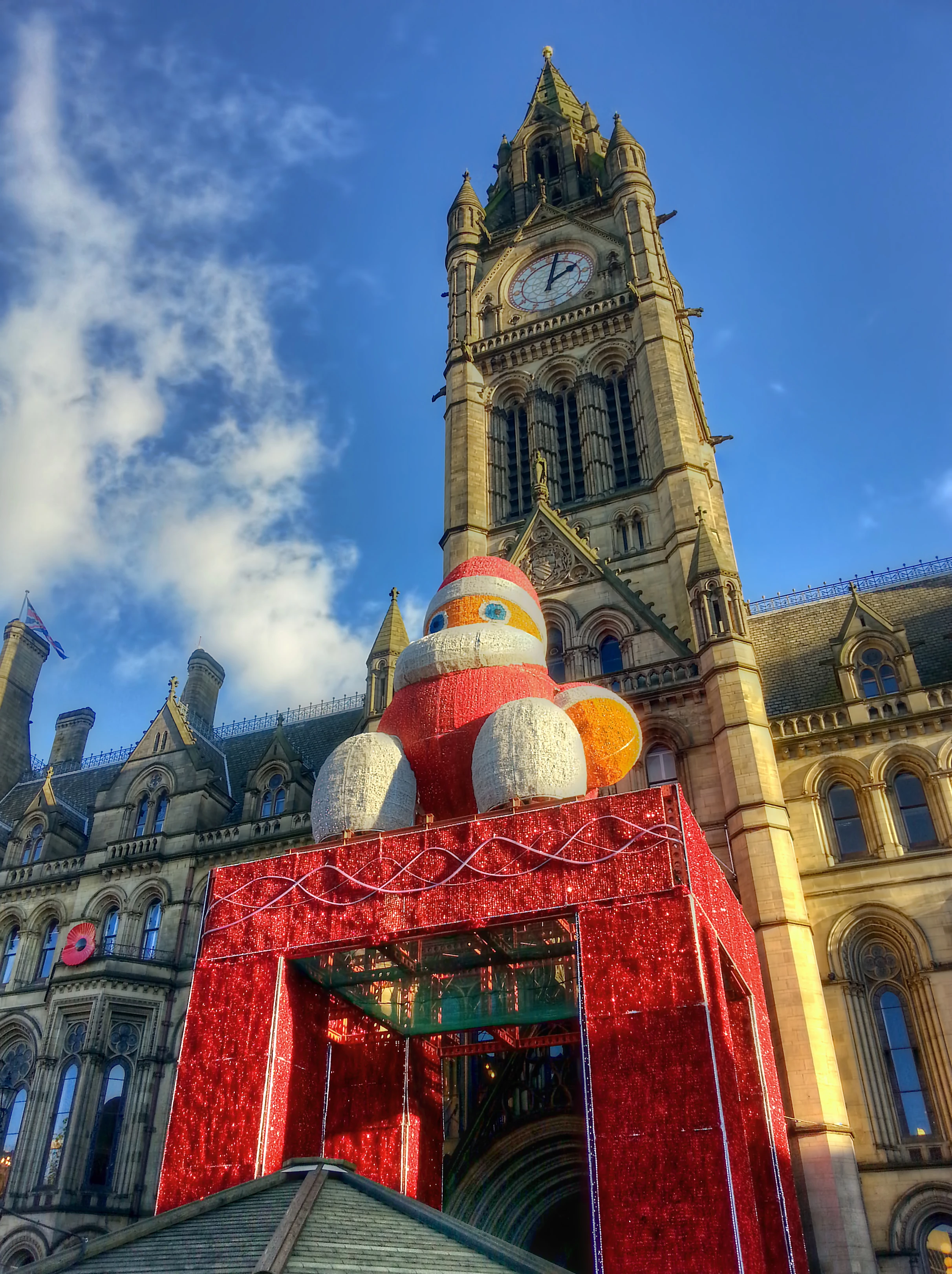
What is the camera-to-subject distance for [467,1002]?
15.9m

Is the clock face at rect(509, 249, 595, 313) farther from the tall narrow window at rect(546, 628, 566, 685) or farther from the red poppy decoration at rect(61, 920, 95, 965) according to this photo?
the red poppy decoration at rect(61, 920, 95, 965)

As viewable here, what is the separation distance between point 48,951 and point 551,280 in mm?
26846

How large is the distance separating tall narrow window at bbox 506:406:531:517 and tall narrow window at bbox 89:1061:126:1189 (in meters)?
18.3

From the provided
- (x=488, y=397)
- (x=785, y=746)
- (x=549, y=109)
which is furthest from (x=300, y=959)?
(x=549, y=109)

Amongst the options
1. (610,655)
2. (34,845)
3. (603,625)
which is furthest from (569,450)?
(34,845)

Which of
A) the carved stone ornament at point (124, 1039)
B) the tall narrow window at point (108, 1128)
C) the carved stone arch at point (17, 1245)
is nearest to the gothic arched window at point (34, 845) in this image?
the carved stone ornament at point (124, 1039)

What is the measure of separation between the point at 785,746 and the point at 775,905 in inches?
169

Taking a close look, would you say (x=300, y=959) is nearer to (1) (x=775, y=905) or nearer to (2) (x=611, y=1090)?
(2) (x=611, y=1090)

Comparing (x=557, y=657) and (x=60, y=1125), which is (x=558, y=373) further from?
(x=60, y=1125)

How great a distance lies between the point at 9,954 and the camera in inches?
1137

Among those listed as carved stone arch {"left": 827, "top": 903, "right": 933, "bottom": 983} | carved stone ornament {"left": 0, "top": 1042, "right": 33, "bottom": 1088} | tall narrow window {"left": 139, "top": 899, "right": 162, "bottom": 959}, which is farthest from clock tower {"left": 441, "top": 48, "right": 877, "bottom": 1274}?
carved stone ornament {"left": 0, "top": 1042, "right": 33, "bottom": 1088}

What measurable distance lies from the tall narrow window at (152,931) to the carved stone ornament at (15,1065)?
3.49 metres

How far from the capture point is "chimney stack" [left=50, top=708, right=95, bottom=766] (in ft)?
130

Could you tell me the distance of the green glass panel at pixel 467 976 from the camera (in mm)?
14945
